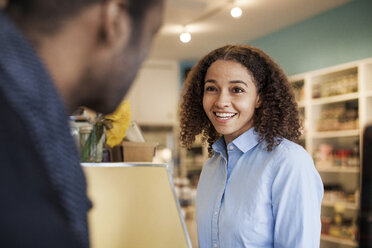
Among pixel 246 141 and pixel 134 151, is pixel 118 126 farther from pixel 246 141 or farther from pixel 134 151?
pixel 246 141

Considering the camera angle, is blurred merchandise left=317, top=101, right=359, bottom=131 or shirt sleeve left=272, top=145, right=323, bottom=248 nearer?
shirt sleeve left=272, top=145, right=323, bottom=248

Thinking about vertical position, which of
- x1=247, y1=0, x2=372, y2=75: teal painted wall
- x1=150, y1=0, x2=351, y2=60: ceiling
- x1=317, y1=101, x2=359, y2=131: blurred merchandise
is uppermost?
x1=150, y1=0, x2=351, y2=60: ceiling

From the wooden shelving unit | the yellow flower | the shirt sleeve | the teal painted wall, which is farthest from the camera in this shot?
the teal painted wall

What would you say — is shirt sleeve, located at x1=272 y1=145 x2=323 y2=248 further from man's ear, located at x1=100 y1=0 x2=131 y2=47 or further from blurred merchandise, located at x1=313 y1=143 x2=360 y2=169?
blurred merchandise, located at x1=313 y1=143 x2=360 y2=169

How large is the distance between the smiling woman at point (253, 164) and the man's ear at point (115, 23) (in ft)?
2.85

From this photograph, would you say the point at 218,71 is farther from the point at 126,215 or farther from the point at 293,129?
the point at 126,215

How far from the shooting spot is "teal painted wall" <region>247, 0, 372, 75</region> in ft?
13.5

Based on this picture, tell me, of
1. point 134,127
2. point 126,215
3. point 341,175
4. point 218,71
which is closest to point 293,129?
point 218,71

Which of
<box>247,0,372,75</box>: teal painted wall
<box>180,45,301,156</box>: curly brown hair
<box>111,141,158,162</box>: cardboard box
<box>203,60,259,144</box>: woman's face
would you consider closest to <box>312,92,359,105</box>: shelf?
<box>247,0,372,75</box>: teal painted wall

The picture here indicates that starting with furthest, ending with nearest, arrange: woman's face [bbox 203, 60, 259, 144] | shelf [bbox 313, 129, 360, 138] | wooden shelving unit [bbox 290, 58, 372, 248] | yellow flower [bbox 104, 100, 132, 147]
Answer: shelf [bbox 313, 129, 360, 138], wooden shelving unit [bbox 290, 58, 372, 248], woman's face [bbox 203, 60, 259, 144], yellow flower [bbox 104, 100, 132, 147]

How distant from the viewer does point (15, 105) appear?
35 centimetres

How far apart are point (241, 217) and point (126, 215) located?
376mm

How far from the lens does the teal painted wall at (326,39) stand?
4129 mm

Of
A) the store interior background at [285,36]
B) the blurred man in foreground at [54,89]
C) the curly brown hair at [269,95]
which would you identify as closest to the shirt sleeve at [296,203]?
the curly brown hair at [269,95]
